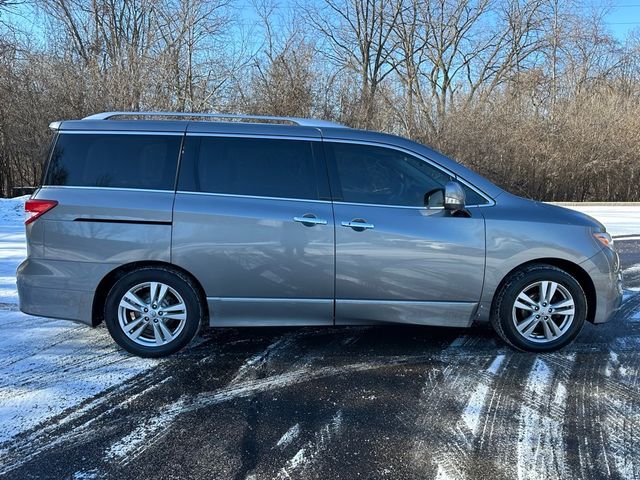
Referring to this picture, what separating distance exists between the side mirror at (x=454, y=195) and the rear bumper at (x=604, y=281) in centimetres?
122

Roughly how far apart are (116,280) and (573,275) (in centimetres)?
388

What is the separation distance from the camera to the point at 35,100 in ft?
58.6

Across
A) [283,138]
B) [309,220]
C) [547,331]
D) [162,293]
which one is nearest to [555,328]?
[547,331]

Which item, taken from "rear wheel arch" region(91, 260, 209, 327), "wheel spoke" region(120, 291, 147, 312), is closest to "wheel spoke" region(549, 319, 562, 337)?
"rear wheel arch" region(91, 260, 209, 327)

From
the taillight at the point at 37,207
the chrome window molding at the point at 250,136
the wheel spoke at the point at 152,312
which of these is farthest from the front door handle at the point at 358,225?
the taillight at the point at 37,207

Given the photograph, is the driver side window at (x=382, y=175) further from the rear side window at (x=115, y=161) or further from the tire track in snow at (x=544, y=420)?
the tire track in snow at (x=544, y=420)

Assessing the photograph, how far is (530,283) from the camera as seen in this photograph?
414 cm

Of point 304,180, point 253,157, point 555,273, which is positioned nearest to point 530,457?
point 555,273

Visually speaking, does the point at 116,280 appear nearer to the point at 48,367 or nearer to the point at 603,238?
the point at 48,367

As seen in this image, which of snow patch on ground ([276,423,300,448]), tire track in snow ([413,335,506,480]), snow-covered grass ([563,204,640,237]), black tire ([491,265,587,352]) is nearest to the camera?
tire track in snow ([413,335,506,480])

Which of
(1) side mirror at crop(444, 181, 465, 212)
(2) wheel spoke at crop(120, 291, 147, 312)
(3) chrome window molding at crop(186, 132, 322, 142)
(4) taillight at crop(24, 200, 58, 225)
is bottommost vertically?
(2) wheel spoke at crop(120, 291, 147, 312)

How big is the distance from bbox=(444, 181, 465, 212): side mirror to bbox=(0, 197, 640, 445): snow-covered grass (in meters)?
2.72

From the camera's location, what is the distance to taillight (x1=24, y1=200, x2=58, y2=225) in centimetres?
398

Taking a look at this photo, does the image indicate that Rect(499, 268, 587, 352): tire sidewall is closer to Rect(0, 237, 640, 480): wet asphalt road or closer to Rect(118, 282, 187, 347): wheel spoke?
Rect(0, 237, 640, 480): wet asphalt road
